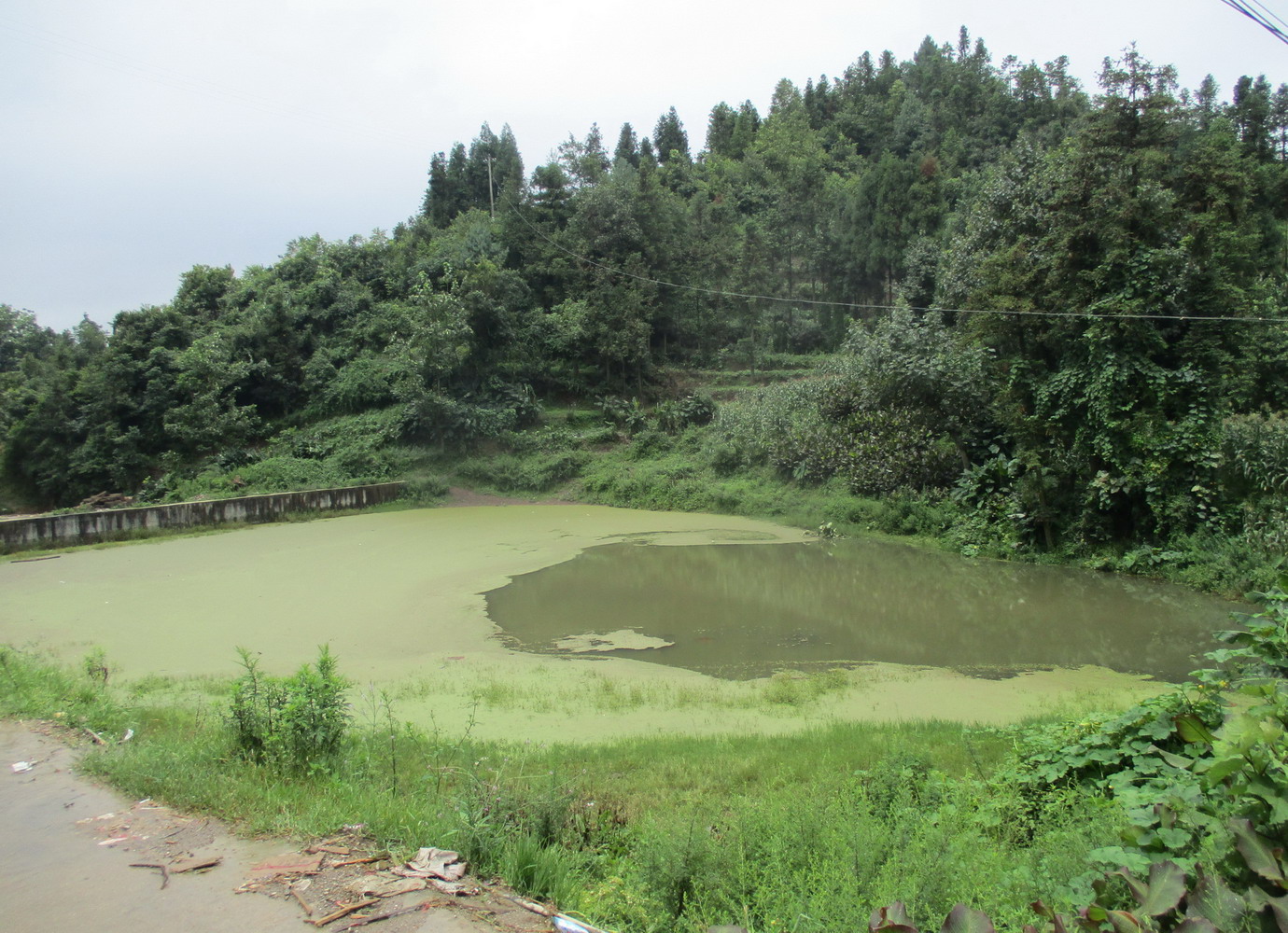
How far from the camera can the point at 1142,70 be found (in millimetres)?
10734

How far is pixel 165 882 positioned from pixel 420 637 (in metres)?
5.54

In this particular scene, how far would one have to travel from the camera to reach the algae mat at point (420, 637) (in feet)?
19.1

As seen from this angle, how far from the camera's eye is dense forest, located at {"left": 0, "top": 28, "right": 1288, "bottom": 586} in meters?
10.5

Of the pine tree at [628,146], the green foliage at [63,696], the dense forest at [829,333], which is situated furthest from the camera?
the pine tree at [628,146]

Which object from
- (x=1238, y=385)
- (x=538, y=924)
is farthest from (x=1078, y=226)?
(x=538, y=924)

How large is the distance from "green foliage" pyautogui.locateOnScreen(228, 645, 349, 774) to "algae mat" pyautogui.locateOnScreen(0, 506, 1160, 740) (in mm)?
1069

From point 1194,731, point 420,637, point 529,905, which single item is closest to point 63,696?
point 420,637

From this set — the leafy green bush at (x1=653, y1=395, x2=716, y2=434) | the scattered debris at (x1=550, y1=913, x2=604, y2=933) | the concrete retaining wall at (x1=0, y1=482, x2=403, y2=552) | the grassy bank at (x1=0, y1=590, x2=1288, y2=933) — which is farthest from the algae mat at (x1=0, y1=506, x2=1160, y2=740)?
the leafy green bush at (x1=653, y1=395, x2=716, y2=434)

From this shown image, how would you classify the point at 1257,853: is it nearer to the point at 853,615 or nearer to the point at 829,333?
the point at 853,615

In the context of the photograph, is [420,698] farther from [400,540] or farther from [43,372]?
[43,372]

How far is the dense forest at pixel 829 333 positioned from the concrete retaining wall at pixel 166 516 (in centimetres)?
209

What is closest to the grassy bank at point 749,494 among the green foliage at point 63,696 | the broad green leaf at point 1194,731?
the broad green leaf at point 1194,731

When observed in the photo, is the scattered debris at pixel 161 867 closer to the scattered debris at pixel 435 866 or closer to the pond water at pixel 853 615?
the scattered debris at pixel 435 866

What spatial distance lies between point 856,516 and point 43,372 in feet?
72.6
